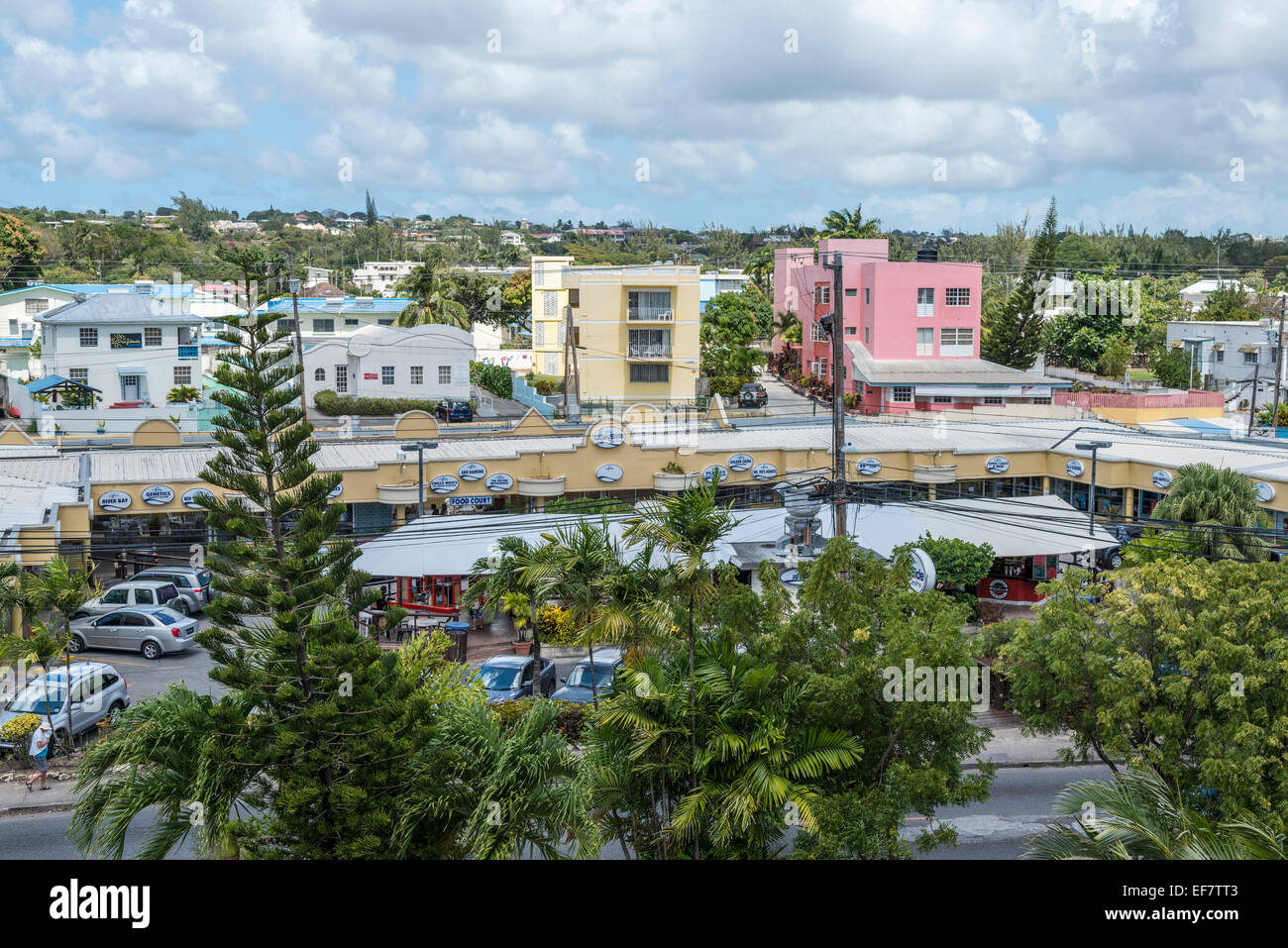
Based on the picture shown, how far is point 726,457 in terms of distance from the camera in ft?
123

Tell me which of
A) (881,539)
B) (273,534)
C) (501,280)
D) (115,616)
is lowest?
(115,616)

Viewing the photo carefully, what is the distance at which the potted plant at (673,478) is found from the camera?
36562 millimetres

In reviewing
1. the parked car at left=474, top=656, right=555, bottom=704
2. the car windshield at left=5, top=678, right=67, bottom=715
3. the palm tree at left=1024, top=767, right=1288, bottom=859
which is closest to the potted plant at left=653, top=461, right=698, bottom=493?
the parked car at left=474, top=656, right=555, bottom=704

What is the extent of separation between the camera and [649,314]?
6297 centimetres

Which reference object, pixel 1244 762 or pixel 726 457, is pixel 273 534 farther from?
pixel 726 457

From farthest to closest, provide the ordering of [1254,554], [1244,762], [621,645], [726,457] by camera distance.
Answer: [726,457] → [1254,554] → [621,645] → [1244,762]

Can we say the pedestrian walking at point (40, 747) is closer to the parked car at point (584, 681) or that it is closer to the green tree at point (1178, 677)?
the parked car at point (584, 681)

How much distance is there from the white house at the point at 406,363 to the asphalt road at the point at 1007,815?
4361 centimetres

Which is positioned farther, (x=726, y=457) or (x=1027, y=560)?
(x=726, y=457)

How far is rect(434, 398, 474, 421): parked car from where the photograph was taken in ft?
188

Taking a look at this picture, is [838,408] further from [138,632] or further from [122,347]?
[122,347]

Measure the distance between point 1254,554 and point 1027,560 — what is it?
9477 millimetres

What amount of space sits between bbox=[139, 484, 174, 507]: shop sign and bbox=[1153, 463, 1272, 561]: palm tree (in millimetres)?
25491

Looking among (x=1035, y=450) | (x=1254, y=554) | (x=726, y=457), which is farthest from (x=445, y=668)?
(x=1035, y=450)
